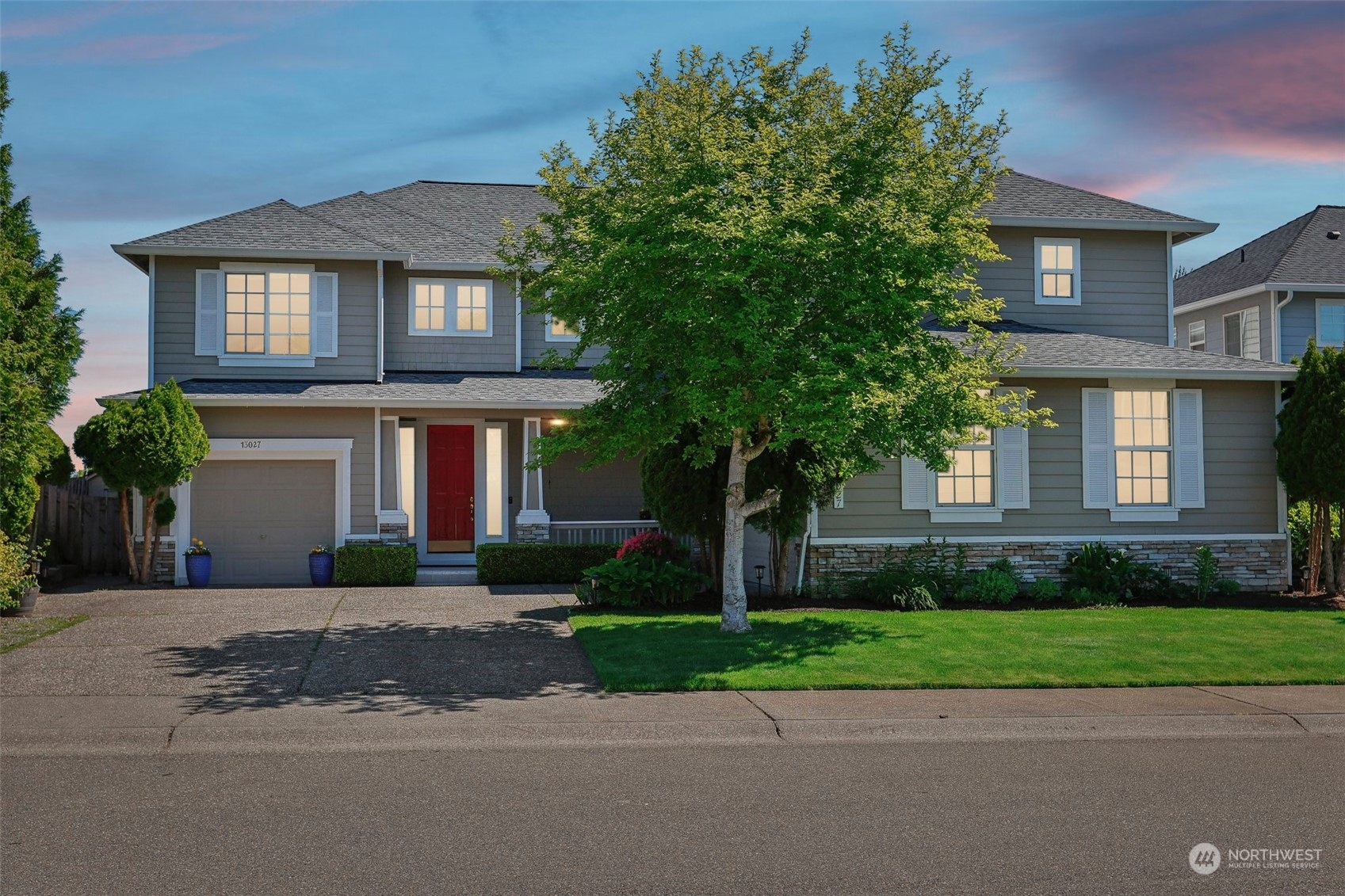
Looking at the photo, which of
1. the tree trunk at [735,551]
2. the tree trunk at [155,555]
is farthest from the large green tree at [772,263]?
the tree trunk at [155,555]

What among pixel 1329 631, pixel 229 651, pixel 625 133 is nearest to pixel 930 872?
pixel 229 651

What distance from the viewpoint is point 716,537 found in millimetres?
16453

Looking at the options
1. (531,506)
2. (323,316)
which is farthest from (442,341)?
(531,506)

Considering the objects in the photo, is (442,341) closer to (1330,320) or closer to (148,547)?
(148,547)

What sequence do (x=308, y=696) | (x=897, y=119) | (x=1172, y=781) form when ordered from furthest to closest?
(x=897, y=119) → (x=308, y=696) → (x=1172, y=781)

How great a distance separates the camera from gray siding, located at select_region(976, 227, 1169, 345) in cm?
2086

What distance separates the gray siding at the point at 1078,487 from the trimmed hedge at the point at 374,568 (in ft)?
23.1

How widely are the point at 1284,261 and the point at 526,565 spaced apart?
2062cm

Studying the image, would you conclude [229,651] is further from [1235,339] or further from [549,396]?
[1235,339]

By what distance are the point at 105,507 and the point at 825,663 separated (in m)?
15.4

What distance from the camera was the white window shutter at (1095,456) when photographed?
17.4 meters

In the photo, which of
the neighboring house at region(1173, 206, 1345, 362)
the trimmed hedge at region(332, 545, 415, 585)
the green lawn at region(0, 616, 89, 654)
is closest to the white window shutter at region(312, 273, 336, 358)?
Answer: the trimmed hedge at region(332, 545, 415, 585)

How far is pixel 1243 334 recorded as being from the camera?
28.6 metres

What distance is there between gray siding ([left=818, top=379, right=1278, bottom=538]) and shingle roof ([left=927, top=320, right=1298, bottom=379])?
352 millimetres
